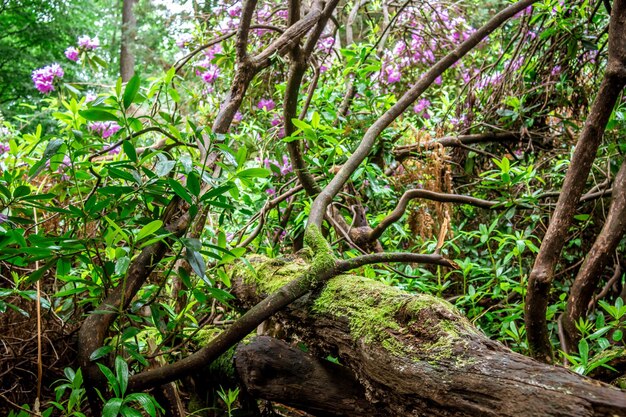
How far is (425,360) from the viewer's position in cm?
100

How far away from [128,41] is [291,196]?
10087 mm

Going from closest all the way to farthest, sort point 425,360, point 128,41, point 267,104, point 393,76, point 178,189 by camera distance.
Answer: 1. point 425,360
2. point 178,189
3. point 267,104
4. point 393,76
5. point 128,41

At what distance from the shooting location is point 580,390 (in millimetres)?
783

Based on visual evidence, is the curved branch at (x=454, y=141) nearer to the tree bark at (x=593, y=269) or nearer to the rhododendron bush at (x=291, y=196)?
the rhododendron bush at (x=291, y=196)

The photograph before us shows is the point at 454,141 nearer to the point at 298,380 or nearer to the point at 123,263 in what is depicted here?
the point at 298,380

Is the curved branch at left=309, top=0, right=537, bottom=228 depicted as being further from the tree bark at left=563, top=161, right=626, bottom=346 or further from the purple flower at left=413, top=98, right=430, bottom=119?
the purple flower at left=413, top=98, right=430, bottom=119

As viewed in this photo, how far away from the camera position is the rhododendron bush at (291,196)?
4.24 feet

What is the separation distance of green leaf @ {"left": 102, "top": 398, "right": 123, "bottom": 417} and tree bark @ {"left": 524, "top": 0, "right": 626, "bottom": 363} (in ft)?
3.88

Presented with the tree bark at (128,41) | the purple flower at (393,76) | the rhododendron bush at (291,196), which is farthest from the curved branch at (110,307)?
the tree bark at (128,41)

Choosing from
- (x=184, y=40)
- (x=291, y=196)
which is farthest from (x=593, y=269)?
(x=184, y=40)

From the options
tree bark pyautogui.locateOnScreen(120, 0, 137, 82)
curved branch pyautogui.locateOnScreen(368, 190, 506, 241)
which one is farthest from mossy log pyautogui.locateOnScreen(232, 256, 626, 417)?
tree bark pyautogui.locateOnScreen(120, 0, 137, 82)

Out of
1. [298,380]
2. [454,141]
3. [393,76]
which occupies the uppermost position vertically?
[393,76]

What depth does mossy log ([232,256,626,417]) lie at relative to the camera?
0.81 m

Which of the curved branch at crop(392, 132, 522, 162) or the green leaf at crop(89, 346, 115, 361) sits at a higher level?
the curved branch at crop(392, 132, 522, 162)
